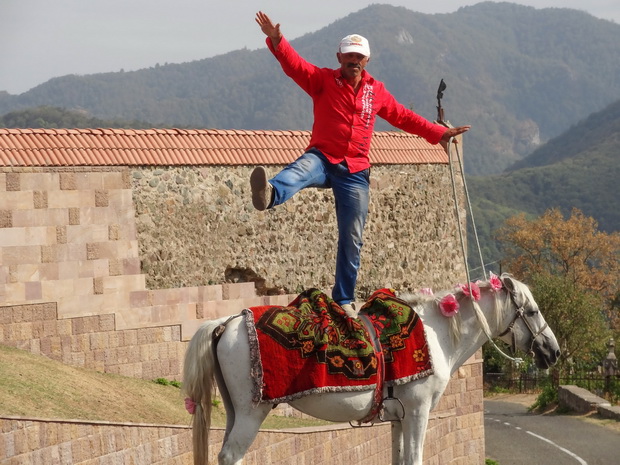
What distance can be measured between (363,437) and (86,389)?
3.32m

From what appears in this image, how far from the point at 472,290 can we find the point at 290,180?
1577mm

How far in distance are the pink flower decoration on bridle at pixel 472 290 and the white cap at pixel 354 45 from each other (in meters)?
1.89

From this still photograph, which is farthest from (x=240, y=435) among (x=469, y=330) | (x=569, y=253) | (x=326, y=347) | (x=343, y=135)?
(x=569, y=253)

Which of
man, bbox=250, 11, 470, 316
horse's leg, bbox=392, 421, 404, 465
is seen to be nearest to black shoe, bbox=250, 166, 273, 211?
man, bbox=250, 11, 470, 316

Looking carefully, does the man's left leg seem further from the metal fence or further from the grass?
the metal fence

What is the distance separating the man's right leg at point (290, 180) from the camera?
318 inches

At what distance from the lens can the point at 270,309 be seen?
322 inches

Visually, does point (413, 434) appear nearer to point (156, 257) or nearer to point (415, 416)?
point (415, 416)

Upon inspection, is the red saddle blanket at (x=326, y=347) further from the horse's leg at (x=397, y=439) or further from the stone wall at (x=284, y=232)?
the stone wall at (x=284, y=232)

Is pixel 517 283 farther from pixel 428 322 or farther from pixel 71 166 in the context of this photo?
pixel 71 166

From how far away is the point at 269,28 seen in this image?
864 centimetres

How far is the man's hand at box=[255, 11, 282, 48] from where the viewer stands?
8609 mm

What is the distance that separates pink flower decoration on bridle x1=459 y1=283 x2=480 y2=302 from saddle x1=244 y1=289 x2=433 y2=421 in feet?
1.57

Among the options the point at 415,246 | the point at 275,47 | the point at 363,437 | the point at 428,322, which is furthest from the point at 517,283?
the point at 415,246
